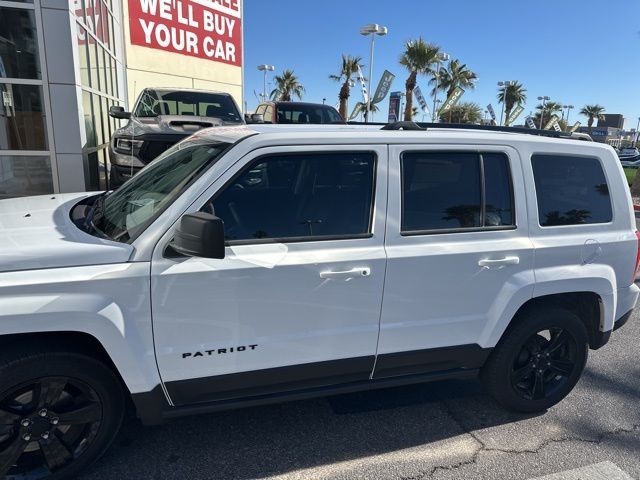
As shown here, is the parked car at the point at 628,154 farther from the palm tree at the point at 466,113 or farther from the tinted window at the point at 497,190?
the tinted window at the point at 497,190

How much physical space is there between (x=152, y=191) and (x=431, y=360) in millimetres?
1881

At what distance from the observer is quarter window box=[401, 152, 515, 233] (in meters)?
2.58

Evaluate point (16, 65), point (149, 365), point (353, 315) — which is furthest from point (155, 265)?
point (16, 65)

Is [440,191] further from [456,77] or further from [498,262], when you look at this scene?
[456,77]

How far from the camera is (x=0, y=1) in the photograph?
254 inches

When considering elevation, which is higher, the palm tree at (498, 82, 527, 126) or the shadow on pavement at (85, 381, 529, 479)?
the palm tree at (498, 82, 527, 126)

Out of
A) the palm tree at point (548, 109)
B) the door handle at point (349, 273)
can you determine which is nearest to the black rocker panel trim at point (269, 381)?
the door handle at point (349, 273)

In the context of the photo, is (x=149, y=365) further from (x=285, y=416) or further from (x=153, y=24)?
(x=153, y=24)

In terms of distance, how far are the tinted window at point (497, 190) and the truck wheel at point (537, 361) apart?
68 cm

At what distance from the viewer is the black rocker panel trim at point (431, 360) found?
2.66 m

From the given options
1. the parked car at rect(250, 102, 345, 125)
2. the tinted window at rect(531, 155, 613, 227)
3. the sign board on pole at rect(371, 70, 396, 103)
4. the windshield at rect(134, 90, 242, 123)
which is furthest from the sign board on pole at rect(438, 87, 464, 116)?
the tinted window at rect(531, 155, 613, 227)

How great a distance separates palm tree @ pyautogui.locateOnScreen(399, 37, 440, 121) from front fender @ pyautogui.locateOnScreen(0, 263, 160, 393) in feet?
89.0

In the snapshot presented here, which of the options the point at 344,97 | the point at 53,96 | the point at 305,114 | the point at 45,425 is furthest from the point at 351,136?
the point at 344,97

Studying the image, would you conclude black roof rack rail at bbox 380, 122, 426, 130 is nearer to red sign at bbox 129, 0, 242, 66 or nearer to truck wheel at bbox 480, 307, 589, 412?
truck wheel at bbox 480, 307, 589, 412
